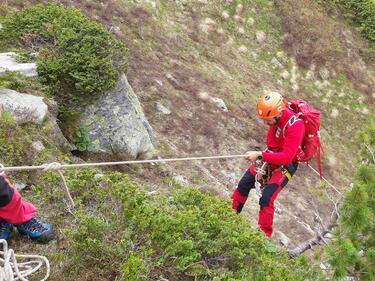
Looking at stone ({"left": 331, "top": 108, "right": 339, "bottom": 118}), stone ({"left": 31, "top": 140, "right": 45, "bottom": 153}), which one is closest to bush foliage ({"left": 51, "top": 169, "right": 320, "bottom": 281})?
stone ({"left": 31, "top": 140, "right": 45, "bottom": 153})

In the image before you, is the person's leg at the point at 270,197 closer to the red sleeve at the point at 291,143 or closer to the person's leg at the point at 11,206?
the red sleeve at the point at 291,143

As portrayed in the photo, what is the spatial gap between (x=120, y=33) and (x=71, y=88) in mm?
6398

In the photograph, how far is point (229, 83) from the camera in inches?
608

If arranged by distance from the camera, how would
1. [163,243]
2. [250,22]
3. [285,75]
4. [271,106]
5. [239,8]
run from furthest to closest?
1. [239,8]
2. [250,22]
3. [285,75]
4. [271,106]
5. [163,243]

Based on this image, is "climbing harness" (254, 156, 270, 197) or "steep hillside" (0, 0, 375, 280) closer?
"climbing harness" (254, 156, 270, 197)

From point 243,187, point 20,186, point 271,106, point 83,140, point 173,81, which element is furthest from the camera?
point 173,81

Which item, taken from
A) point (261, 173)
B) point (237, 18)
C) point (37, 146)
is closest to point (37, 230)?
point (37, 146)

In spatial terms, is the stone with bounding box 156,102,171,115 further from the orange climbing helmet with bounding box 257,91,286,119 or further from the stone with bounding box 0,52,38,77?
the orange climbing helmet with bounding box 257,91,286,119

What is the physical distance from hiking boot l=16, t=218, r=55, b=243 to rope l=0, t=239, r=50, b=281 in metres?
0.32

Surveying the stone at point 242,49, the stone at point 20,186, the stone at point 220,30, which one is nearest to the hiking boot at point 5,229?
the stone at point 20,186

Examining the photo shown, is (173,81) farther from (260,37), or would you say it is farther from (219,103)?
(260,37)

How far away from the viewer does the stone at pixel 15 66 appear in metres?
7.51

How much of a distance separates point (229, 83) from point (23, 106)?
380 inches

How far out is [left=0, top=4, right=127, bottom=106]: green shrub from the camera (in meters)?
7.93
